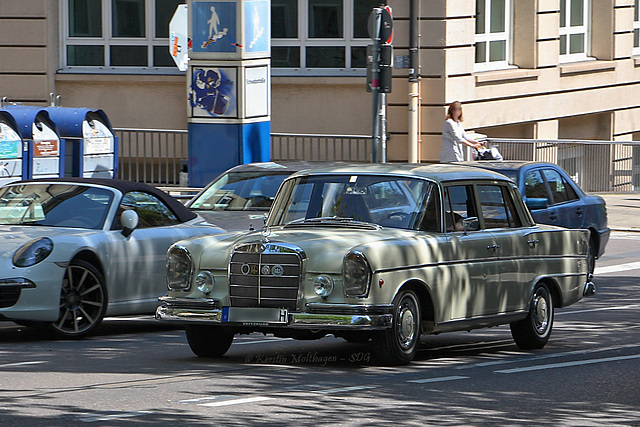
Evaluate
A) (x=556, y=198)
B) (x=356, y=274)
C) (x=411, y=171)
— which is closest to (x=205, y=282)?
(x=356, y=274)

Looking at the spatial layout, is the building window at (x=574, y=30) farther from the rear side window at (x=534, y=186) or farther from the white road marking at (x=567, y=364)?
the white road marking at (x=567, y=364)

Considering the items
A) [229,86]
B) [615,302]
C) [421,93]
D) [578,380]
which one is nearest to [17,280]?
[578,380]

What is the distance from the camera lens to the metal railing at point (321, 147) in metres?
24.6

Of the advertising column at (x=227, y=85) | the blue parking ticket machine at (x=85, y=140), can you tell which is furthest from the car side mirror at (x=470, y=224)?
the blue parking ticket machine at (x=85, y=140)

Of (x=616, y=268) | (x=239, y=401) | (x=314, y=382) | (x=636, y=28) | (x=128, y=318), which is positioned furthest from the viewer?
(x=636, y=28)

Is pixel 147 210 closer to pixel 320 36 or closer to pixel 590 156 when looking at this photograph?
pixel 590 156

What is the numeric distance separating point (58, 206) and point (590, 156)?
47.9 ft

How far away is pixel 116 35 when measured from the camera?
26.9 m

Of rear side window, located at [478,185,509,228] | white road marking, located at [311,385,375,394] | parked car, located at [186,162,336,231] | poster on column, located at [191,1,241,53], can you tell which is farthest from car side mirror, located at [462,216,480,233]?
poster on column, located at [191,1,241,53]

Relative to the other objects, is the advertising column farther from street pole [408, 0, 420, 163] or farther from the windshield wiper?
the windshield wiper

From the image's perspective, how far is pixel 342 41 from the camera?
2580cm

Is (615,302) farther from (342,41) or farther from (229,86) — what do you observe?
(342,41)

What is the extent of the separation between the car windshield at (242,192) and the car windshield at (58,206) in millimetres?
2689

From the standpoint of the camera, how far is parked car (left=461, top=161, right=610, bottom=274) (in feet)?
50.7
